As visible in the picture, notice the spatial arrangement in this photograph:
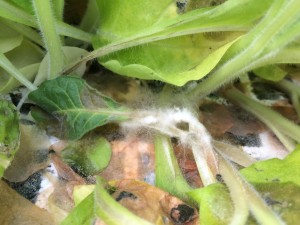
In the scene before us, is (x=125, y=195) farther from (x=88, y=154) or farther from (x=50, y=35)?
(x=50, y=35)

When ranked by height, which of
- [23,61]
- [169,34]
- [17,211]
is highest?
[169,34]

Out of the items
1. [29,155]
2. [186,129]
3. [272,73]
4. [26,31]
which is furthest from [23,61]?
[272,73]

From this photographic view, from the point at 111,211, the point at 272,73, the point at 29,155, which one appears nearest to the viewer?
the point at 111,211

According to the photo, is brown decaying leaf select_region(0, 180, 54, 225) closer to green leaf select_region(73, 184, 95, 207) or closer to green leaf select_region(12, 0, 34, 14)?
green leaf select_region(73, 184, 95, 207)

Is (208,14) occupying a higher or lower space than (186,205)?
higher

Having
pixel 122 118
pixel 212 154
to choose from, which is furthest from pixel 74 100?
pixel 212 154

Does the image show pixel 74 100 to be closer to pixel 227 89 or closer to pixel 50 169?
pixel 50 169
